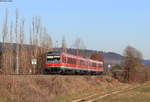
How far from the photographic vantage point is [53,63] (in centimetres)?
4581

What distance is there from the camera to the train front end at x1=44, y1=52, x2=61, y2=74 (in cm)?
4550

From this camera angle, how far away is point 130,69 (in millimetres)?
96312

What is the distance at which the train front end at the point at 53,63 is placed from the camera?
1791 inches

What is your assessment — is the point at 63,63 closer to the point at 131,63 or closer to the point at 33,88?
the point at 33,88

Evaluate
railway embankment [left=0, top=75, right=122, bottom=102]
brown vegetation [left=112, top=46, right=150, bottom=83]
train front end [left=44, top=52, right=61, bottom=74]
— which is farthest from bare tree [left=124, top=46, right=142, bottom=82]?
railway embankment [left=0, top=75, right=122, bottom=102]

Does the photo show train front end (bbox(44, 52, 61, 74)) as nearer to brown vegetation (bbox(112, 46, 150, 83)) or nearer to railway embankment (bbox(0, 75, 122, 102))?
railway embankment (bbox(0, 75, 122, 102))

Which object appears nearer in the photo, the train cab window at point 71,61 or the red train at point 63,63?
the red train at point 63,63

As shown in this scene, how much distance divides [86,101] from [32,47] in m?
24.5

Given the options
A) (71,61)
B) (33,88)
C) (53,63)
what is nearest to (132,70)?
(71,61)

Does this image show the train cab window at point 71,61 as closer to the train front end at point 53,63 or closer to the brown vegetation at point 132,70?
the train front end at point 53,63

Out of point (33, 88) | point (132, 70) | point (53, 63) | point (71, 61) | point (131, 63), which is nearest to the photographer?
point (33, 88)

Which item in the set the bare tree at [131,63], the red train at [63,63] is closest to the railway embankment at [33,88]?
the red train at [63,63]

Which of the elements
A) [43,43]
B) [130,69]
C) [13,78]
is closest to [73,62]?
[43,43]

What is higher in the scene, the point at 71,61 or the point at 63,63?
the point at 71,61
